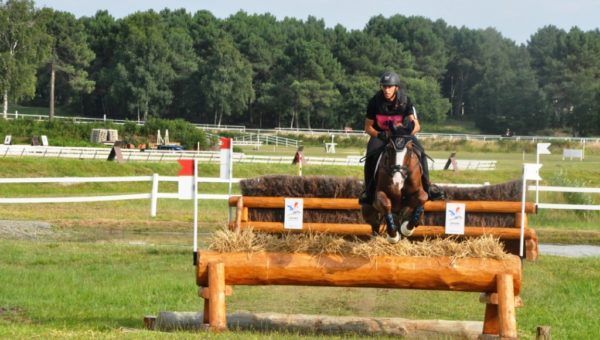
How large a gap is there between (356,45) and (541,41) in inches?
1567

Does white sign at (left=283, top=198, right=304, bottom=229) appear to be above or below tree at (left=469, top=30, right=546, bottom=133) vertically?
below

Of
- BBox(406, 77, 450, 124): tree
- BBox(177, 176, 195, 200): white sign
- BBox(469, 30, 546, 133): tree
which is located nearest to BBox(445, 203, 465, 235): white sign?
BBox(177, 176, 195, 200): white sign

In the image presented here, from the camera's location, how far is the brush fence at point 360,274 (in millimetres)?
10977

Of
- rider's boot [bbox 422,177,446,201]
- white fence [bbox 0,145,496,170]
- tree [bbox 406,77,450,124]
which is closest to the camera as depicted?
rider's boot [bbox 422,177,446,201]

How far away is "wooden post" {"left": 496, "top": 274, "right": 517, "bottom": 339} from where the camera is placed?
→ 1073 centimetres

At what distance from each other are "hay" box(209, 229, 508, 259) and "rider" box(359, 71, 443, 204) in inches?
39.8

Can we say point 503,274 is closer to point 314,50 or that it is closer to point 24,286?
point 24,286

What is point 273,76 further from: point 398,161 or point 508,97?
point 398,161

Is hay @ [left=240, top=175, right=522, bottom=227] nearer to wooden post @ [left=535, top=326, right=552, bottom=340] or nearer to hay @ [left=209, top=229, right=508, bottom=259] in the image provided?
hay @ [left=209, top=229, right=508, bottom=259]

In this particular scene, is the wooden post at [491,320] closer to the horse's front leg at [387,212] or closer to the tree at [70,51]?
the horse's front leg at [387,212]

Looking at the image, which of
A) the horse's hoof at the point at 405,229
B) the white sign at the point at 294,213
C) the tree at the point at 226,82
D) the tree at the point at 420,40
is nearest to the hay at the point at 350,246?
the horse's hoof at the point at 405,229

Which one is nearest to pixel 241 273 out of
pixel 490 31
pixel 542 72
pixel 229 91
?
pixel 229 91

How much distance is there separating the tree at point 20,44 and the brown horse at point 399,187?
74196 millimetres

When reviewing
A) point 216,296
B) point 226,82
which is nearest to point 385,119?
point 216,296
